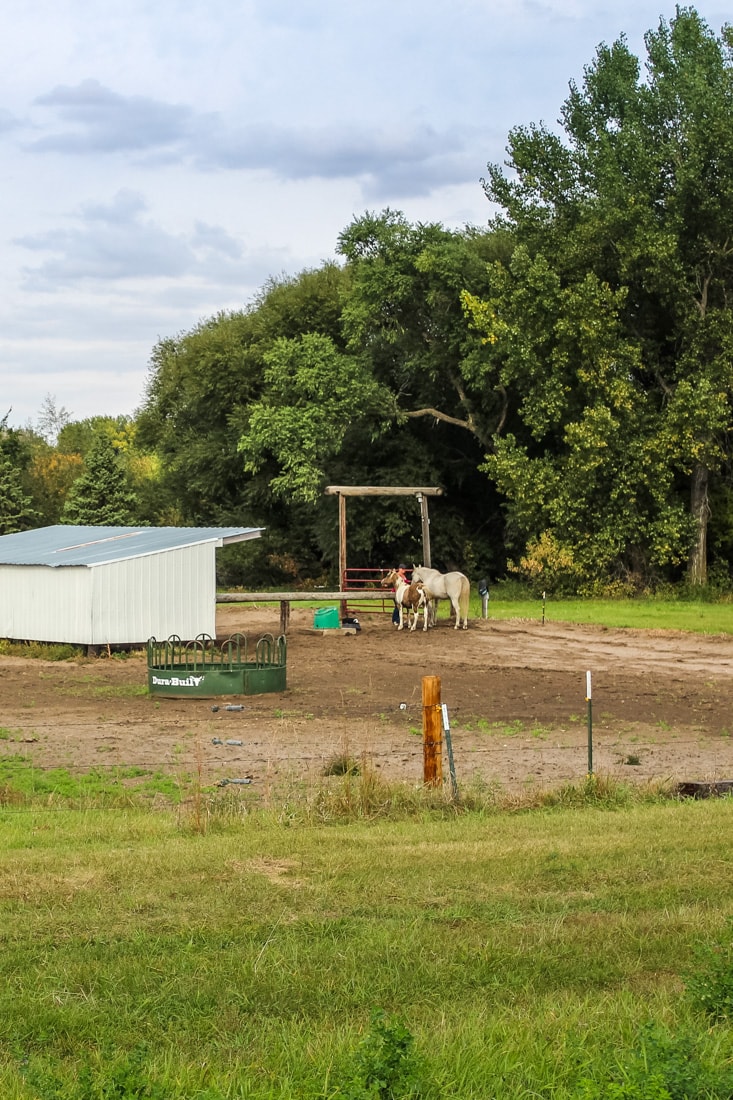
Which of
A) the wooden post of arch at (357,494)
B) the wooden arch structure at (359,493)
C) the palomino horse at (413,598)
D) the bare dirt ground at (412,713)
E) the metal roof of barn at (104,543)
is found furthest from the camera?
the wooden arch structure at (359,493)

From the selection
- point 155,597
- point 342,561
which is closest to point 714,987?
point 155,597

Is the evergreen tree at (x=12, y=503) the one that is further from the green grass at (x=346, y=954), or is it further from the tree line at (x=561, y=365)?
the green grass at (x=346, y=954)

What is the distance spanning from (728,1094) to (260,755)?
10.9 meters

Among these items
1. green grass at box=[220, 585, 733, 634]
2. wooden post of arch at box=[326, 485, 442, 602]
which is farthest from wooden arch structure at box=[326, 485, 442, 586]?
green grass at box=[220, 585, 733, 634]

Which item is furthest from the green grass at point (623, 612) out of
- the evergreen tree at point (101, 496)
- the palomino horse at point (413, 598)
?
the evergreen tree at point (101, 496)

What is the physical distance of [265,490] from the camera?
56.9m

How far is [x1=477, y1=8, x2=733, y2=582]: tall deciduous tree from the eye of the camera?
135 ft

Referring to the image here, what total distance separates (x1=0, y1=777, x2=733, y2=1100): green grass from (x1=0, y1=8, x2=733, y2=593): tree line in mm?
33602

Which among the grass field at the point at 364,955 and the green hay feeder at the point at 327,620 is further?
the green hay feeder at the point at 327,620

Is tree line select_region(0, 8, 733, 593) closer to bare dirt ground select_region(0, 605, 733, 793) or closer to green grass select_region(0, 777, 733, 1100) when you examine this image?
bare dirt ground select_region(0, 605, 733, 793)

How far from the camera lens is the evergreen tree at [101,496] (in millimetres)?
63844

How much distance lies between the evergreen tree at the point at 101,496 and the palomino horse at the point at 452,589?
107ft

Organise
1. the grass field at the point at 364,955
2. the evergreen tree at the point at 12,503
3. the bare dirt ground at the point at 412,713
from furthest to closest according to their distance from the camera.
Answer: the evergreen tree at the point at 12,503
the bare dirt ground at the point at 412,713
the grass field at the point at 364,955

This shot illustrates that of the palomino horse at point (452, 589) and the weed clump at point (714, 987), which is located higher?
the palomino horse at point (452, 589)
